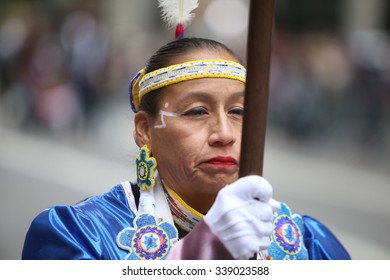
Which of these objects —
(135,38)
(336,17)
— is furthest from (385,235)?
(336,17)

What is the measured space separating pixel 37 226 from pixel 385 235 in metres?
6.62

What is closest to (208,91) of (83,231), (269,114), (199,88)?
(199,88)

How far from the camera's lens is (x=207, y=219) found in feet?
9.56

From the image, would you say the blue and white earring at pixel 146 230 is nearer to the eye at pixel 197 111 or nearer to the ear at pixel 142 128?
the ear at pixel 142 128

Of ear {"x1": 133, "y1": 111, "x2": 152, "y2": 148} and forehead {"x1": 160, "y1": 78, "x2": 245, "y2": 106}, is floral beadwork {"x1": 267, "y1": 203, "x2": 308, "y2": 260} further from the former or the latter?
ear {"x1": 133, "y1": 111, "x2": 152, "y2": 148}

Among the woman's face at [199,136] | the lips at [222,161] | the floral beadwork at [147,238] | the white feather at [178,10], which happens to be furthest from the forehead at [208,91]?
the floral beadwork at [147,238]

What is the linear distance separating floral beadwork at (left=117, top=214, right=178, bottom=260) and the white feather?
0.78m

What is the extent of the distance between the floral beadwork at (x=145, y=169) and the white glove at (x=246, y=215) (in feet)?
2.30

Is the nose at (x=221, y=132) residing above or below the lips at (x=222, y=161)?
above

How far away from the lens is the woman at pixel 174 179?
11.0 ft

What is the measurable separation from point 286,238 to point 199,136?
1.68 feet

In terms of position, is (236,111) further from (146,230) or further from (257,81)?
(257,81)
